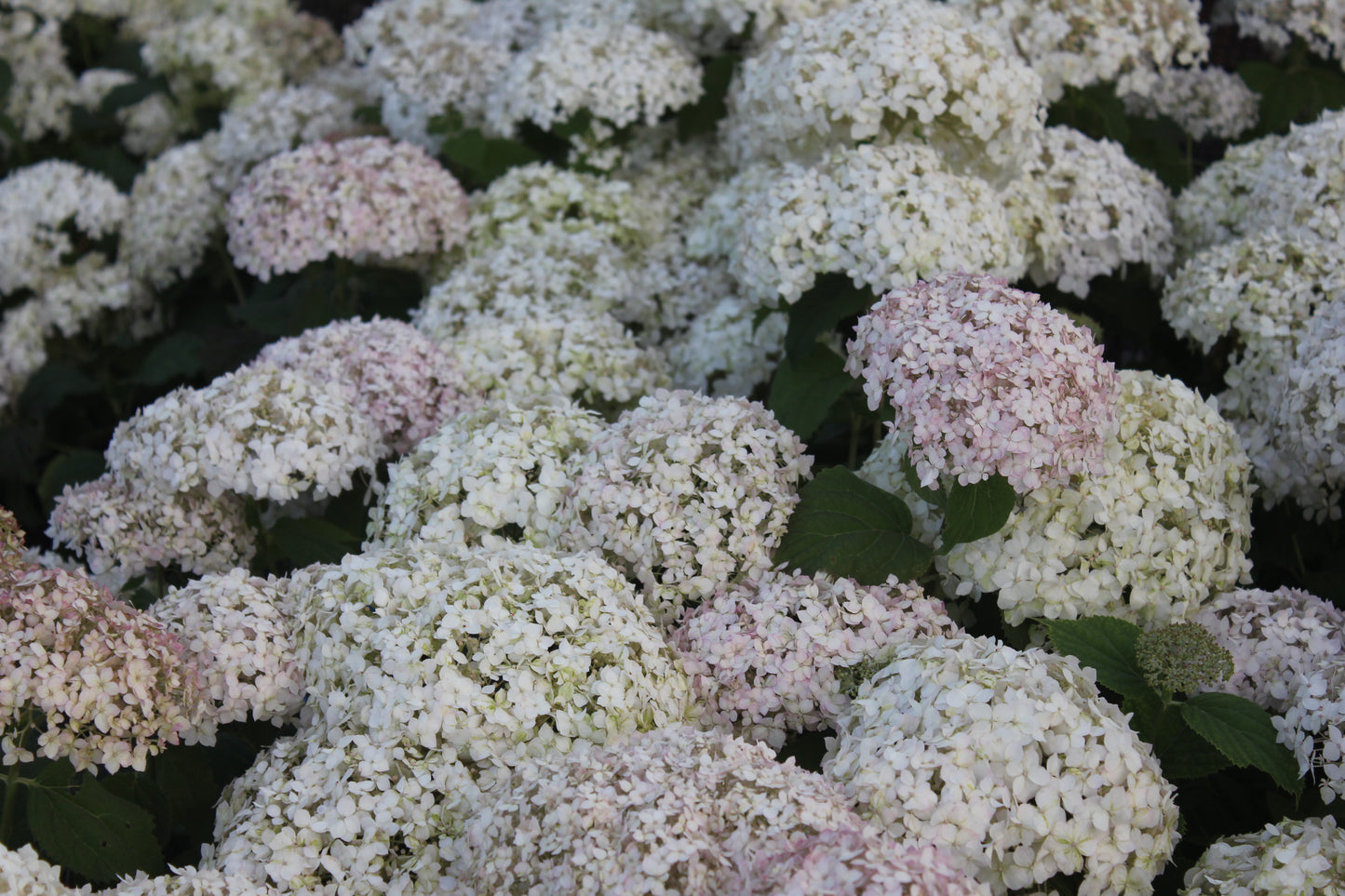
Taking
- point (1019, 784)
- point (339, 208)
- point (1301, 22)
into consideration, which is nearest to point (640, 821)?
point (1019, 784)

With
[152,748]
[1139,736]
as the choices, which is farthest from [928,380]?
[152,748]

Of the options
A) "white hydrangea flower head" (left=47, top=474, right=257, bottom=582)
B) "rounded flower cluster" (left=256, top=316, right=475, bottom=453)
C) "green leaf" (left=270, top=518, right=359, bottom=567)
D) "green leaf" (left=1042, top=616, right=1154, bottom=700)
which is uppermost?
"green leaf" (left=1042, top=616, right=1154, bottom=700)

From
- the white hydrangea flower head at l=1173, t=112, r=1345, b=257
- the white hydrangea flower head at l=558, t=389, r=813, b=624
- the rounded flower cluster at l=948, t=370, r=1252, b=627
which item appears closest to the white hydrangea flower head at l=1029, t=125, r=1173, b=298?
the white hydrangea flower head at l=1173, t=112, r=1345, b=257

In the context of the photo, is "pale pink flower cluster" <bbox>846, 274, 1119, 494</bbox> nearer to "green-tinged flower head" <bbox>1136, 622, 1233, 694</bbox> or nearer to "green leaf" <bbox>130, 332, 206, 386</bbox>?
"green-tinged flower head" <bbox>1136, 622, 1233, 694</bbox>

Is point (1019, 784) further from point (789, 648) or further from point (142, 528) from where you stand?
point (142, 528)

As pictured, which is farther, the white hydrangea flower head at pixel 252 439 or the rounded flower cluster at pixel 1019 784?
the white hydrangea flower head at pixel 252 439

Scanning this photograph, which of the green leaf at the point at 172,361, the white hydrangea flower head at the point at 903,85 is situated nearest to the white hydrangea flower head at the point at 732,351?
the white hydrangea flower head at the point at 903,85

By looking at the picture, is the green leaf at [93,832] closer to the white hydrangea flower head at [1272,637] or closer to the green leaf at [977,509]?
the green leaf at [977,509]
